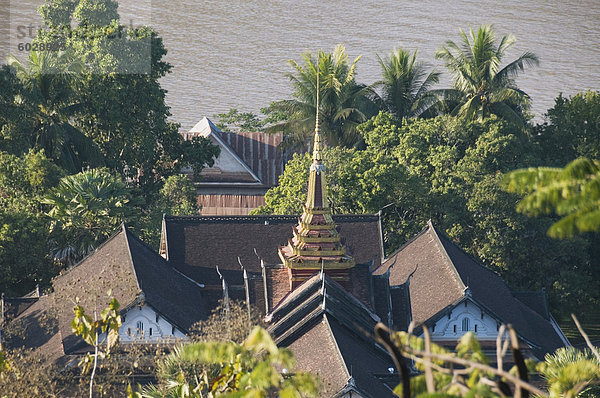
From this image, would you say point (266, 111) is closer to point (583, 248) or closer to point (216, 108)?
point (216, 108)

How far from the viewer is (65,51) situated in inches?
1905

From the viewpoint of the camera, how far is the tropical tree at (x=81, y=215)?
35.6 metres

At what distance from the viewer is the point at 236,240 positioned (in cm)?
3444

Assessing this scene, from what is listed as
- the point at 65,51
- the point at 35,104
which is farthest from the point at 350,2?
the point at 35,104

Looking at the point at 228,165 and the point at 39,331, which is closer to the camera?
the point at 39,331

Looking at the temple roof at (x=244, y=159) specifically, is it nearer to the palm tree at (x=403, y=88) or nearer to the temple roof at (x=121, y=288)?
the palm tree at (x=403, y=88)

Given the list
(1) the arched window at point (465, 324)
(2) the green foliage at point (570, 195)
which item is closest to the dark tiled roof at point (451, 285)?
(1) the arched window at point (465, 324)

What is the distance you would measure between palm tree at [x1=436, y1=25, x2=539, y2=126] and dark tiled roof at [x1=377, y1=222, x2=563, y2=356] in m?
11.4

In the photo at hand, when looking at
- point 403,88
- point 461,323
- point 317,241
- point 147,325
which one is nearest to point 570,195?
point 317,241

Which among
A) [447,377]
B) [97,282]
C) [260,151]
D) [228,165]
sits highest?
[447,377]

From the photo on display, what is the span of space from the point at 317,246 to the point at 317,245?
52 mm

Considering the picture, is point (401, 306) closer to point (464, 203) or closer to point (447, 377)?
point (464, 203)

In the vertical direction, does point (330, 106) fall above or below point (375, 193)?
above

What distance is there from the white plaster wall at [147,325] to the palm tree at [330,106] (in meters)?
18.1
